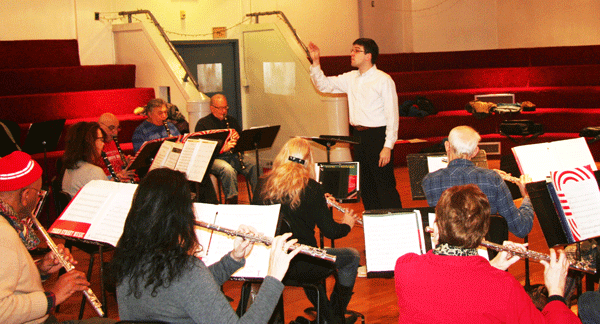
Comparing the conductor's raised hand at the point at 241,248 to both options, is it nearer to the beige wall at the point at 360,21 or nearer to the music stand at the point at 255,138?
the music stand at the point at 255,138

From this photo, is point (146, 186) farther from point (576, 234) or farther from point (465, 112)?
point (465, 112)

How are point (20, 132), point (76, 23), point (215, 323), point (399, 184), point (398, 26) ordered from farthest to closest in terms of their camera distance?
1. point (398, 26)
2. point (76, 23)
3. point (399, 184)
4. point (20, 132)
5. point (215, 323)

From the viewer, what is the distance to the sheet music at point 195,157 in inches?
159

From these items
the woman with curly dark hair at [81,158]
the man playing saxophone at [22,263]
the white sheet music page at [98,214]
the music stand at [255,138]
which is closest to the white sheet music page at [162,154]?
the woman with curly dark hair at [81,158]

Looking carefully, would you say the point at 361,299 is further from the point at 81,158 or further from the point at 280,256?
the point at 81,158

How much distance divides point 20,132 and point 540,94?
22.4 ft

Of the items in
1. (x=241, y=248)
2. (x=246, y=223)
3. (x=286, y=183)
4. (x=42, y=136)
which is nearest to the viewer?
(x=241, y=248)

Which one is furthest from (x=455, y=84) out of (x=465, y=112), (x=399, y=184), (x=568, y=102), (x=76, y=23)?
(x=76, y=23)

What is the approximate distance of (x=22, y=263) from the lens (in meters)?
1.96

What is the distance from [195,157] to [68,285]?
201cm

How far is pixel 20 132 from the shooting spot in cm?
585

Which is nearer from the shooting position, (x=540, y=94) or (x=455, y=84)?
(x=540, y=94)

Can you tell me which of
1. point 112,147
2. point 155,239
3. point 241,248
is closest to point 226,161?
point 112,147

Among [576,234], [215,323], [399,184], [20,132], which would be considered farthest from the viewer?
[399,184]
